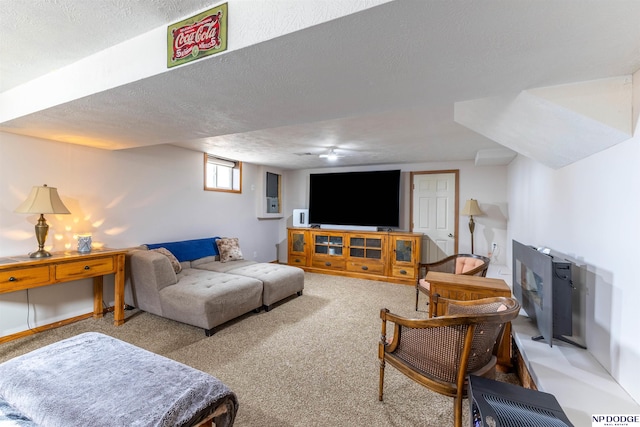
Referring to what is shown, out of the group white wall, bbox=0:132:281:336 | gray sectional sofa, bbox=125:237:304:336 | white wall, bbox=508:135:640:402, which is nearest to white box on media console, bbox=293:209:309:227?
white wall, bbox=0:132:281:336

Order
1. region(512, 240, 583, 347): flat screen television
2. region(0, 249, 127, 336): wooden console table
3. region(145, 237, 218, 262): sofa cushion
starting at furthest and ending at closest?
region(145, 237, 218, 262): sofa cushion
region(0, 249, 127, 336): wooden console table
region(512, 240, 583, 347): flat screen television

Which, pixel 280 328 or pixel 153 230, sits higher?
pixel 153 230

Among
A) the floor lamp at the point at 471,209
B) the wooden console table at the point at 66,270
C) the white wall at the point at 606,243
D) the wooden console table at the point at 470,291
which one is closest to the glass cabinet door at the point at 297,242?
the floor lamp at the point at 471,209

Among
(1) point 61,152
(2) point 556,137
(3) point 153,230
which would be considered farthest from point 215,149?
(2) point 556,137

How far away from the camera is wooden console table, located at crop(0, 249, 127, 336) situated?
234cm

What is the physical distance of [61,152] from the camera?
306 cm

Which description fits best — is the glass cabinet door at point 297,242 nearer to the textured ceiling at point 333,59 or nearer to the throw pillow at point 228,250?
the throw pillow at point 228,250

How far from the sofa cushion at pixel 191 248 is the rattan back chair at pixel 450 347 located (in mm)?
3243

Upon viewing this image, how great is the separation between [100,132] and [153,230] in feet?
5.54

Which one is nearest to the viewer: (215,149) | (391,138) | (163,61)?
(163,61)

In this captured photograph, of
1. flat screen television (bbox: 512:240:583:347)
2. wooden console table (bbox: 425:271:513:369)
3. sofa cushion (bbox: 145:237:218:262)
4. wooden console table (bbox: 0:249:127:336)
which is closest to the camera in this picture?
flat screen television (bbox: 512:240:583:347)

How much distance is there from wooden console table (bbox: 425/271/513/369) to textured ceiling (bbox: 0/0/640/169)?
157 centimetres

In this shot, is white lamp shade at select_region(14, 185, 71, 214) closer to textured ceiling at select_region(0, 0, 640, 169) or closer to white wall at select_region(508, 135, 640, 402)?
textured ceiling at select_region(0, 0, 640, 169)

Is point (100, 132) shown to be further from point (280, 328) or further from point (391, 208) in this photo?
point (391, 208)
